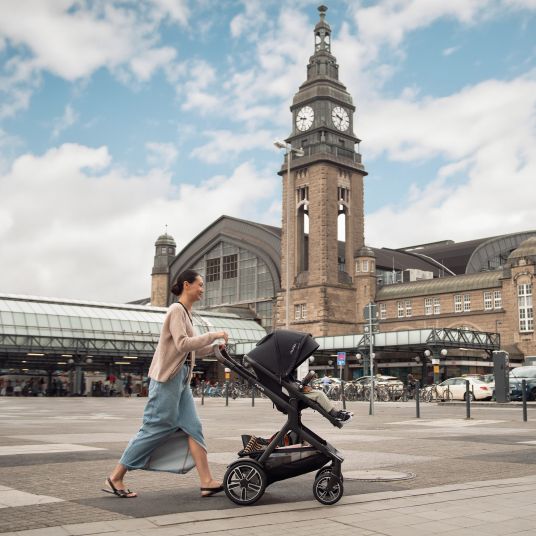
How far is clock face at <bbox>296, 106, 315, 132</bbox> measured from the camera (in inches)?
3132

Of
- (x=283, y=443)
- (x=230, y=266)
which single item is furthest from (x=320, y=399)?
(x=230, y=266)

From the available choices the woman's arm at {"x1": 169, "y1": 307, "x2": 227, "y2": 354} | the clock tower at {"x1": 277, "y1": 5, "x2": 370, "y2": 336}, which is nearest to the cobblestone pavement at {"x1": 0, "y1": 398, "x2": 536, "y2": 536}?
the woman's arm at {"x1": 169, "y1": 307, "x2": 227, "y2": 354}

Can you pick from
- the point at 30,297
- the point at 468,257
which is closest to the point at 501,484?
the point at 30,297

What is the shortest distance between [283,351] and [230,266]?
8471cm

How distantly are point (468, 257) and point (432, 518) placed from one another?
9145cm

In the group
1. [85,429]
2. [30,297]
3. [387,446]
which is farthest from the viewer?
[30,297]

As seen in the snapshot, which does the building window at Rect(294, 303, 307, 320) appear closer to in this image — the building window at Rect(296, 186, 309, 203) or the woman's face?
the building window at Rect(296, 186, 309, 203)

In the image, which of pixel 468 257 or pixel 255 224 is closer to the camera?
pixel 255 224

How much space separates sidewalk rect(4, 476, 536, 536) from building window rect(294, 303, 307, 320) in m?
68.4

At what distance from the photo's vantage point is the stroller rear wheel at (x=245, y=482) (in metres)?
6.29

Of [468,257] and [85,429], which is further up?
[468,257]

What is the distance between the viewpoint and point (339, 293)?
75.0 m

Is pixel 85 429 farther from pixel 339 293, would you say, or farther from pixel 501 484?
pixel 339 293

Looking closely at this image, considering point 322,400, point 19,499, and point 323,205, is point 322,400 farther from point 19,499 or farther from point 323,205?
point 323,205
